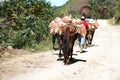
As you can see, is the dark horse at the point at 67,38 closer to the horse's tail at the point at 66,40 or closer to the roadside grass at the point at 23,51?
the horse's tail at the point at 66,40

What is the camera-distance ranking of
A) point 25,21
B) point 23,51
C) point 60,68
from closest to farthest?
point 60,68 < point 23,51 < point 25,21

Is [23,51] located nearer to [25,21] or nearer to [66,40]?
[25,21]

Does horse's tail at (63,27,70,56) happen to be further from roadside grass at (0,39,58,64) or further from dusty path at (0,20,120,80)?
roadside grass at (0,39,58,64)

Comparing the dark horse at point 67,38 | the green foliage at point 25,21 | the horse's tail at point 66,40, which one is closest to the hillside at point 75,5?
the green foliage at point 25,21

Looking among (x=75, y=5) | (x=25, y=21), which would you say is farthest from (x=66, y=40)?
(x=75, y=5)

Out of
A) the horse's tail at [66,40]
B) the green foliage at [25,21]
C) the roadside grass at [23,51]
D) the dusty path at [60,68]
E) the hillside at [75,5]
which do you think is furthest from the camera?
the hillside at [75,5]

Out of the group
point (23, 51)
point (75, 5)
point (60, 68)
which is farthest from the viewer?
point (75, 5)

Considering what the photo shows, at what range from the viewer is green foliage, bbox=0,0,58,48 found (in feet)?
75.8

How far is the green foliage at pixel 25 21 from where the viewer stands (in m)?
23.1

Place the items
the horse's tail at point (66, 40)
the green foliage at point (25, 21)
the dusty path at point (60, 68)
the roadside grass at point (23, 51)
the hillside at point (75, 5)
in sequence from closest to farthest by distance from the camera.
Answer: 1. the dusty path at point (60, 68)
2. the horse's tail at point (66, 40)
3. the roadside grass at point (23, 51)
4. the green foliage at point (25, 21)
5. the hillside at point (75, 5)

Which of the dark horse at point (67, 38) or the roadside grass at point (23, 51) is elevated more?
the dark horse at point (67, 38)

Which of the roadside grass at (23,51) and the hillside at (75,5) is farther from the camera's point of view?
the hillside at (75,5)

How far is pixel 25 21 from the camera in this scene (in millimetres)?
25156

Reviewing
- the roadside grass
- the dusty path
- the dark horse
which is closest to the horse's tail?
the dark horse
